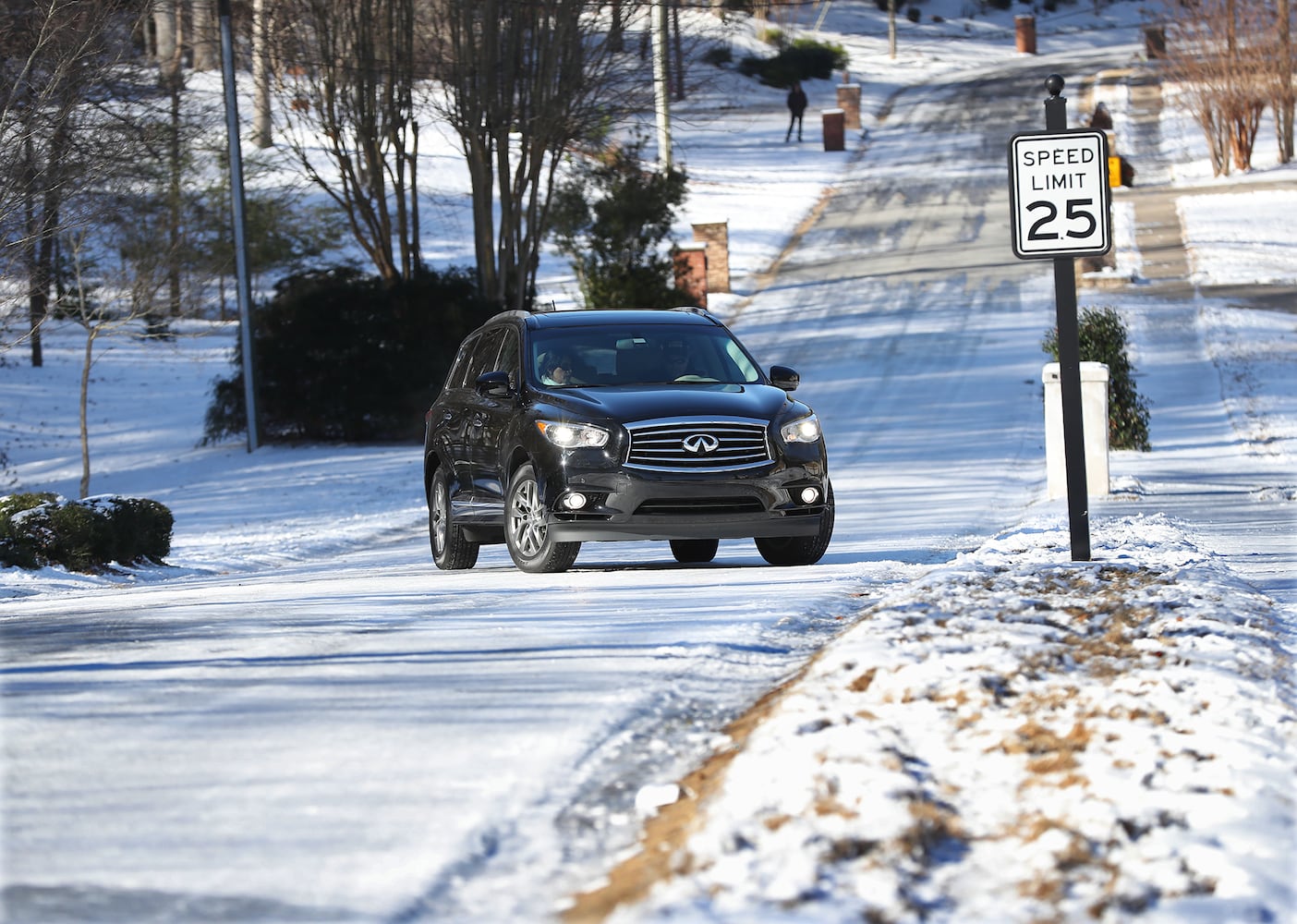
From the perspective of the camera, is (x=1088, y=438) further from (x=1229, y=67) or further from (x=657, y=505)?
(x=1229, y=67)

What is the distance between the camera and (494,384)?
1205 cm

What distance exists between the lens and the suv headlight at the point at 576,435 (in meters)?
11.1

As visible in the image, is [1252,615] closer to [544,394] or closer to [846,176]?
[544,394]

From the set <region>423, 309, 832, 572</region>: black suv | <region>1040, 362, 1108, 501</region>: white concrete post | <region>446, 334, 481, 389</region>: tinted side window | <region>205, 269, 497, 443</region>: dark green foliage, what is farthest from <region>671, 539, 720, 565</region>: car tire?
<region>205, 269, 497, 443</region>: dark green foliage

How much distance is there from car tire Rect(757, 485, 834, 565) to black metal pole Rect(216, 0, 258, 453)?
1706 cm

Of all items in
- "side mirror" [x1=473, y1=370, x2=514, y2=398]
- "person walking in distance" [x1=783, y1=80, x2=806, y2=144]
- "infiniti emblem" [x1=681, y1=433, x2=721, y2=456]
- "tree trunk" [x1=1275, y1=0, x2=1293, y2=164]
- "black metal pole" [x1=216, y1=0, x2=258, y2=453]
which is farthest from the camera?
"person walking in distance" [x1=783, y1=80, x2=806, y2=144]

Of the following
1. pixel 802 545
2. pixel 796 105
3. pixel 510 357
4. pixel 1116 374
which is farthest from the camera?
pixel 796 105

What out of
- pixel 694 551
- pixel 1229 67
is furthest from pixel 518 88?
pixel 1229 67

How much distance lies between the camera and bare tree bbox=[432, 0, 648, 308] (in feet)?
95.3

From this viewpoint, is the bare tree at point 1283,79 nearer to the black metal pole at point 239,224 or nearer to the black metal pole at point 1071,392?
the black metal pole at point 239,224

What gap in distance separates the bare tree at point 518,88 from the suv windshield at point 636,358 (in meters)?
17.3

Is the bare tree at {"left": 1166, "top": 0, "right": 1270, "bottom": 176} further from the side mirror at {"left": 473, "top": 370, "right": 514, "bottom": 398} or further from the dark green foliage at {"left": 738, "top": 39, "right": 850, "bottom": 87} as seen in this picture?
the side mirror at {"left": 473, "top": 370, "right": 514, "bottom": 398}

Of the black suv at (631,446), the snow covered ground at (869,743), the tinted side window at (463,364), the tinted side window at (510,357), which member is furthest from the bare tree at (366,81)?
the black suv at (631,446)

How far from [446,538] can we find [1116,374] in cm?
1034
